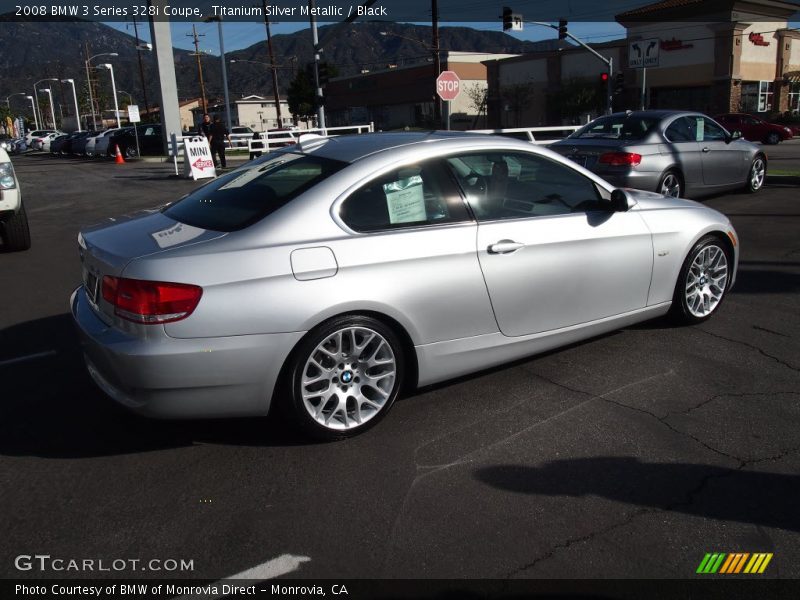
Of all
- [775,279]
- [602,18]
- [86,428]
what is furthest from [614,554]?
[602,18]

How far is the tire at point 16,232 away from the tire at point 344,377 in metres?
7.37

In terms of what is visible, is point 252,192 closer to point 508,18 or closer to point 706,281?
point 706,281

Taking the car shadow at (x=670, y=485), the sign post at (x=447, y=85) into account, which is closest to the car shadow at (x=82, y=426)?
the car shadow at (x=670, y=485)

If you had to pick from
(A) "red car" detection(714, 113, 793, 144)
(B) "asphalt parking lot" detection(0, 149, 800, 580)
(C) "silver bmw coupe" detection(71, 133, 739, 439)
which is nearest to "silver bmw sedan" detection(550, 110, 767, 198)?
(B) "asphalt parking lot" detection(0, 149, 800, 580)

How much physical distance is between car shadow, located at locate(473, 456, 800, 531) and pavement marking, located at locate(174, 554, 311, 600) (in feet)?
3.27

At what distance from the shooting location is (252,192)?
157 inches

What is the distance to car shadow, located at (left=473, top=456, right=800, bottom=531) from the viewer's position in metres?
3.03

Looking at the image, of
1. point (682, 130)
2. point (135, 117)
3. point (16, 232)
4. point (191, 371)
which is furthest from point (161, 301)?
point (135, 117)

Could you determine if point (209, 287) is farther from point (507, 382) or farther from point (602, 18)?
point (602, 18)

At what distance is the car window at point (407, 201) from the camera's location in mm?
3734

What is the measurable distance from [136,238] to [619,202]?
9.73 feet

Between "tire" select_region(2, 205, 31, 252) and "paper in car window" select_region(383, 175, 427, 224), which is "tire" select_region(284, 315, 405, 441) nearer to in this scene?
"paper in car window" select_region(383, 175, 427, 224)

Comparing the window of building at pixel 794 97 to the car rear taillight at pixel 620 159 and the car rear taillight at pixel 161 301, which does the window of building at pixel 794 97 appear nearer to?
the car rear taillight at pixel 620 159
